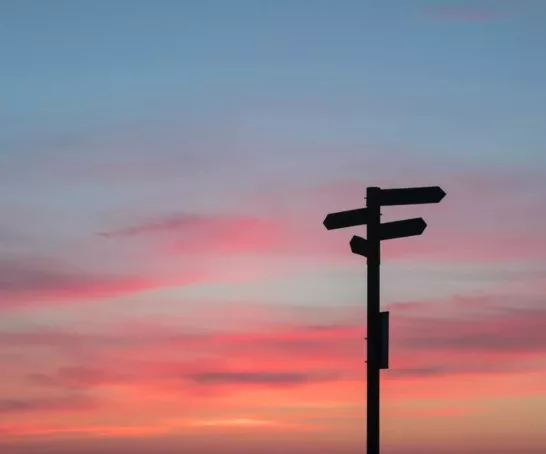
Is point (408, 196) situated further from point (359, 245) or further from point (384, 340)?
point (384, 340)

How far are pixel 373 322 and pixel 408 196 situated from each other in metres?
2.09

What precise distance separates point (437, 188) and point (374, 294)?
1.97 m

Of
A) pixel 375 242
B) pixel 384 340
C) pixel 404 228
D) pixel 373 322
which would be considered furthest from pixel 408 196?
pixel 384 340

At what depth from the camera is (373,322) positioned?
17.4 m

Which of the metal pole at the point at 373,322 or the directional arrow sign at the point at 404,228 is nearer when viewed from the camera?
the metal pole at the point at 373,322

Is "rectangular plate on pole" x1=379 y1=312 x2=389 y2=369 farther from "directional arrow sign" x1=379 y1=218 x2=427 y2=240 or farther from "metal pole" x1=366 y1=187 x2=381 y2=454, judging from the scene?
"directional arrow sign" x1=379 y1=218 x2=427 y2=240

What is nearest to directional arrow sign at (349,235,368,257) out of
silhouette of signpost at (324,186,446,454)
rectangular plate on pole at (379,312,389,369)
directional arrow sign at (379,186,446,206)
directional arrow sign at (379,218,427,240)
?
silhouette of signpost at (324,186,446,454)

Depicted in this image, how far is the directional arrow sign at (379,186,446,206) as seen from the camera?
703 inches

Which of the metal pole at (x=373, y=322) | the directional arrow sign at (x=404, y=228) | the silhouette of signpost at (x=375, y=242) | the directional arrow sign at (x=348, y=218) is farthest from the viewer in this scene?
the directional arrow sign at (x=348, y=218)

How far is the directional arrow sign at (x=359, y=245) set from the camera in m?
17.7

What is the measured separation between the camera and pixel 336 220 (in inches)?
718

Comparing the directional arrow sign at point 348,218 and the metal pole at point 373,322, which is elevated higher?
the directional arrow sign at point 348,218

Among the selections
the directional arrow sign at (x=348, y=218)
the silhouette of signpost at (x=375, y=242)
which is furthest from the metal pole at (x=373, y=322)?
the directional arrow sign at (x=348, y=218)

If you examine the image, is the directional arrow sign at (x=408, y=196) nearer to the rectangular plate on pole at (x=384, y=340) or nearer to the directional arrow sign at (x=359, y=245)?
the directional arrow sign at (x=359, y=245)
